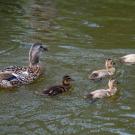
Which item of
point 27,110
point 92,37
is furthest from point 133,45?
point 27,110

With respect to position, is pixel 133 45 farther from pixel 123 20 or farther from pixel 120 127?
pixel 120 127

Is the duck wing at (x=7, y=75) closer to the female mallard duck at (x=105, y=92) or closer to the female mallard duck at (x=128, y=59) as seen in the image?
the female mallard duck at (x=105, y=92)

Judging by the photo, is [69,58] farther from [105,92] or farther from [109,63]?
[105,92]

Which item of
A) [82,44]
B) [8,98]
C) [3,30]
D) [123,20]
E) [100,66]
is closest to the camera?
[8,98]

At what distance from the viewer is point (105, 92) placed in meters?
9.66

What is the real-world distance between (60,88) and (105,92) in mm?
731

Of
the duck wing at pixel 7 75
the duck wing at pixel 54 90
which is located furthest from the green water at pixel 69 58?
the duck wing at pixel 7 75

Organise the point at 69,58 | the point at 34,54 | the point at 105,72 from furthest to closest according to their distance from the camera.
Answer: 1. the point at 69,58
2. the point at 34,54
3. the point at 105,72

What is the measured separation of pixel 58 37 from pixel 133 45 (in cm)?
165

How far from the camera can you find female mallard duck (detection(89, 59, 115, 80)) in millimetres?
10266

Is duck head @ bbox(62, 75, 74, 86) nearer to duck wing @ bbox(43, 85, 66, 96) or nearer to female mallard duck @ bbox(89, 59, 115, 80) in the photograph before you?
duck wing @ bbox(43, 85, 66, 96)

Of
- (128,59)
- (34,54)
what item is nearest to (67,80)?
(34,54)

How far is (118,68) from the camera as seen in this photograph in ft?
37.0

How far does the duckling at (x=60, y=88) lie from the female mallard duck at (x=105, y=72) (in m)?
0.42
